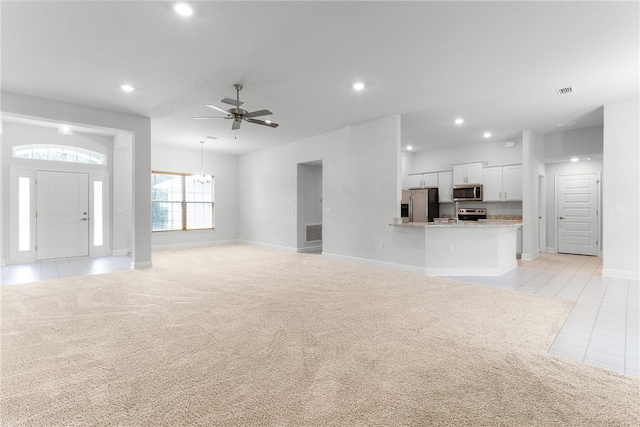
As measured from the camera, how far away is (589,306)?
3721 millimetres

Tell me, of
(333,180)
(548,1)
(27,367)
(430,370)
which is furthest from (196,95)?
(430,370)

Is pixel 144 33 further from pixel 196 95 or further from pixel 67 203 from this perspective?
pixel 67 203

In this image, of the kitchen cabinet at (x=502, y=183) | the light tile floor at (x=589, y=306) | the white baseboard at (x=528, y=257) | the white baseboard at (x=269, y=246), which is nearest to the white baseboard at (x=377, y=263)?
the light tile floor at (x=589, y=306)

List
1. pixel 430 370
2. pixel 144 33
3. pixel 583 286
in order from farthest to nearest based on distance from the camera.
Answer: pixel 583 286 < pixel 144 33 < pixel 430 370

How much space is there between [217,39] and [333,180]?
427 centimetres

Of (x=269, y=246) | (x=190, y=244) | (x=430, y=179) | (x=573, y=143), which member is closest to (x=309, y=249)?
(x=269, y=246)

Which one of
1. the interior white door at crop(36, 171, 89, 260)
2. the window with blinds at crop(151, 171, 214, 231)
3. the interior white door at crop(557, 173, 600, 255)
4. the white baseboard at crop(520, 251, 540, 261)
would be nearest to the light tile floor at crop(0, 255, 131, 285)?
the interior white door at crop(36, 171, 89, 260)

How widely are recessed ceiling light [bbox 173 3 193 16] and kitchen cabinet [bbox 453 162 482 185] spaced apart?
24.3 feet

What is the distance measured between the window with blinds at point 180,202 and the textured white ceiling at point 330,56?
349 cm

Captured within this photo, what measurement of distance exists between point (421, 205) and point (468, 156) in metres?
1.76

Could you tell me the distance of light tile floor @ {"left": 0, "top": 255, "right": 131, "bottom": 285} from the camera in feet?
17.3

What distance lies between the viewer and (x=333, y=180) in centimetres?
709

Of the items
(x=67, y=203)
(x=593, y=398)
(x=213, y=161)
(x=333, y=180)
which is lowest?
(x=593, y=398)

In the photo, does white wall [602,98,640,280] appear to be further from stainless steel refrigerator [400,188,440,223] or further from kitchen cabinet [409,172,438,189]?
kitchen cabinet [409,172,438,189]
